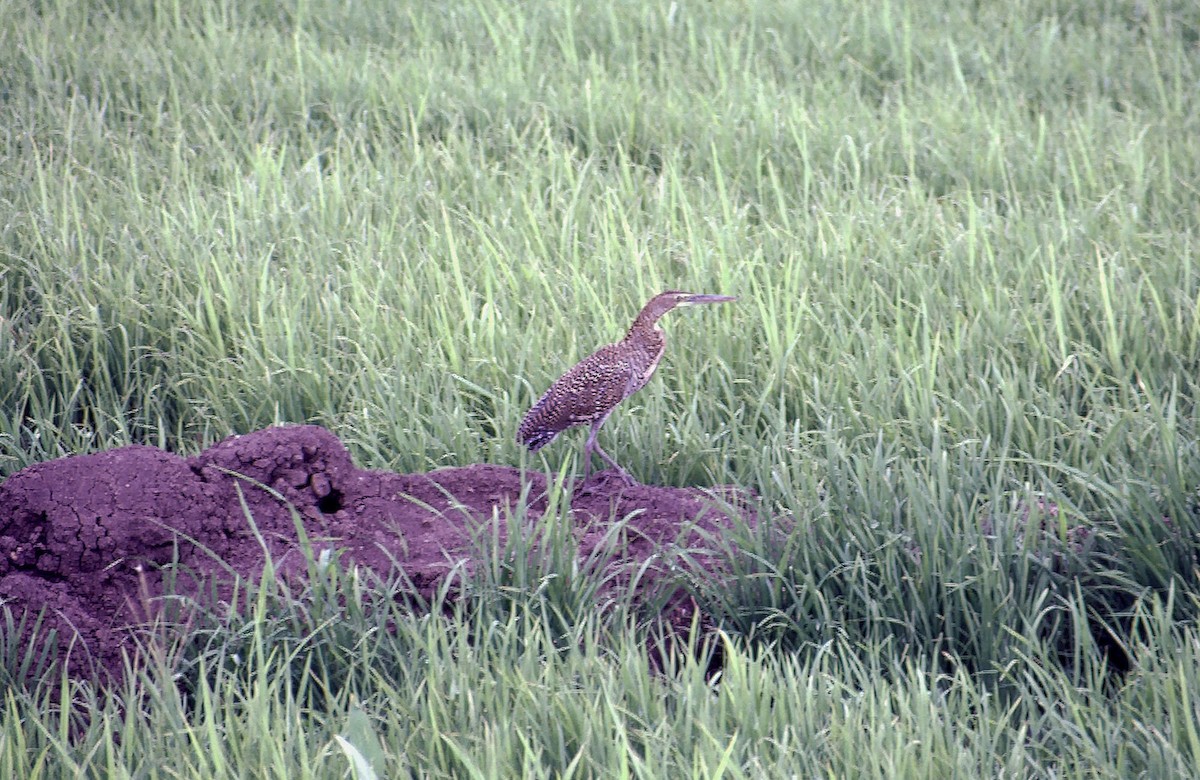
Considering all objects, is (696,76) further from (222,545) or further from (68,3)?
(222,545)

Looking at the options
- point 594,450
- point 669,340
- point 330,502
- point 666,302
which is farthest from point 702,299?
point 330,502

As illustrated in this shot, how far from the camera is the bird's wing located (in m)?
3.75

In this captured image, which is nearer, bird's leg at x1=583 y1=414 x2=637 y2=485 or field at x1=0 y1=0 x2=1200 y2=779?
field at x1=0 y1=0 x2=1200 y2=779

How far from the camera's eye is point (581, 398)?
375 centimetres

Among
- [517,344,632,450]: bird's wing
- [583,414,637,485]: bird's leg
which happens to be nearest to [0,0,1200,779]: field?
[583,414,637,485]: bird's leg

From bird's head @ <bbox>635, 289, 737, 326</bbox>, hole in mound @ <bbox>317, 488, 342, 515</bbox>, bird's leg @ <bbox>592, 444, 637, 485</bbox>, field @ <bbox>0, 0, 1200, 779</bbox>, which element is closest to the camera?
field @ <bbox>0, 0, 1200, 779</bbox>

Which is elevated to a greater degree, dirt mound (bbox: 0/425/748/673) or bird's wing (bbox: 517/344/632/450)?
bird's wing (bbox: 517/344/632/450)

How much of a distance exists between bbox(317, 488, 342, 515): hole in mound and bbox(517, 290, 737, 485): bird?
61 cm

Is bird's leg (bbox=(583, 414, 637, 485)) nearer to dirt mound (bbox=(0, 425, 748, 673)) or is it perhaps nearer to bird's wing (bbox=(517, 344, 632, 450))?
bird's wing (bbox=(517, 344, 632, 450))

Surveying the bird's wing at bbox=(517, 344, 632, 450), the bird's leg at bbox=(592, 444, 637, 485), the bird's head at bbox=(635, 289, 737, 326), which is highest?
the bird's head at bbox=(635, 289, 737, 326)

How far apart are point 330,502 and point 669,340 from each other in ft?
4.96

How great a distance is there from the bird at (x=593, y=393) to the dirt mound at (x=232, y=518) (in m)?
0.19

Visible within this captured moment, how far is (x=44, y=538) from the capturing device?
3227mm

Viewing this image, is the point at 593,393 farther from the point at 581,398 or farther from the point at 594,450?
the point at 594,450
